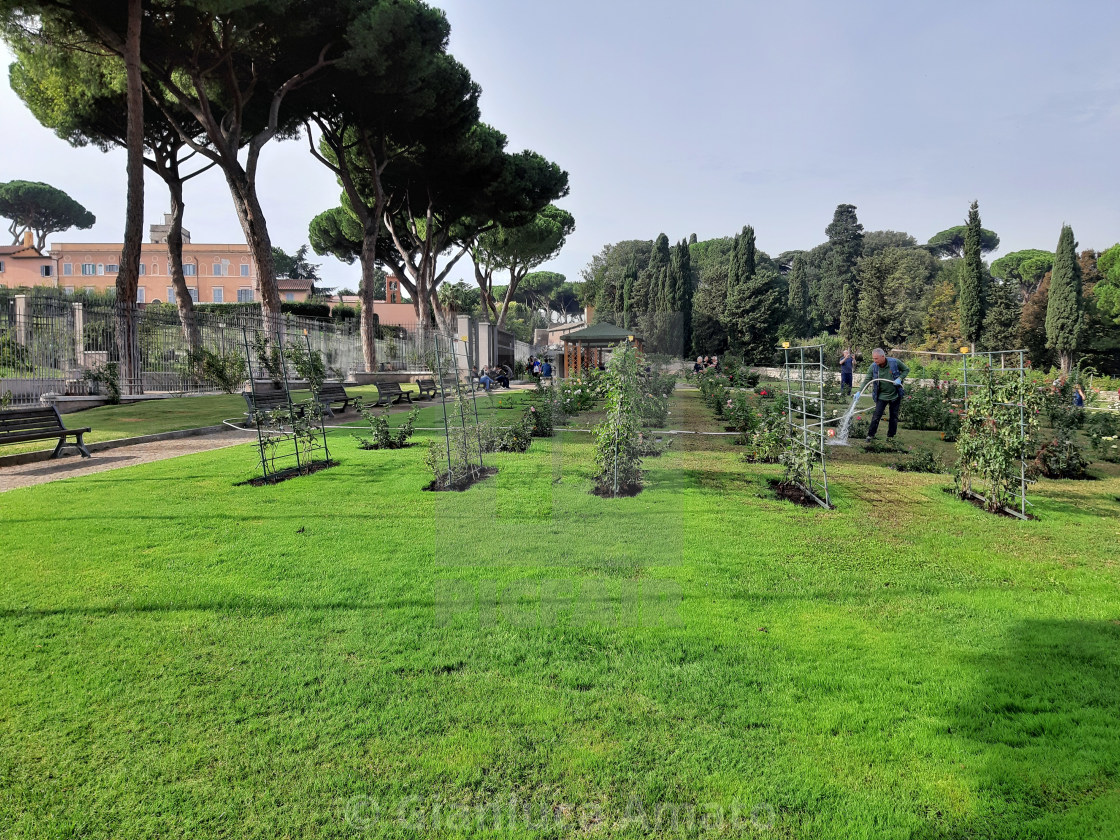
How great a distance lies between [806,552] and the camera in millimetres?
4578

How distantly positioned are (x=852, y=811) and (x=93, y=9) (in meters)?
20.7

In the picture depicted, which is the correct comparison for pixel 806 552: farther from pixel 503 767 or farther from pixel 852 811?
pixel 503 767

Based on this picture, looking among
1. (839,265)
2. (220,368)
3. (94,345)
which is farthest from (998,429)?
(839,265)

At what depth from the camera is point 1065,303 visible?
31109mm

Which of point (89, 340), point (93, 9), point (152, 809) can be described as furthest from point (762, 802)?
point (93, 9)

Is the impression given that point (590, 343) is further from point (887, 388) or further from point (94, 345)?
point (887, 388)

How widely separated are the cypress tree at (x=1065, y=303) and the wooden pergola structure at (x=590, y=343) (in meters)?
21.9

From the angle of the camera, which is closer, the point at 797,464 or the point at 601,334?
the point at 797,464

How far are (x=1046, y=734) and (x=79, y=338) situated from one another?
1797 centimetres

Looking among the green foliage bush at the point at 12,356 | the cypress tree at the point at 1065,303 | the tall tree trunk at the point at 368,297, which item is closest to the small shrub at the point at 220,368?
the green foliage bush at the point at 12,356

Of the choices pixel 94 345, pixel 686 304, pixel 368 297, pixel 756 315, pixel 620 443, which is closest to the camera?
pixel 620 443

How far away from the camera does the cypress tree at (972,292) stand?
33.1 metres

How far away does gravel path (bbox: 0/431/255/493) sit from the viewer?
720cm

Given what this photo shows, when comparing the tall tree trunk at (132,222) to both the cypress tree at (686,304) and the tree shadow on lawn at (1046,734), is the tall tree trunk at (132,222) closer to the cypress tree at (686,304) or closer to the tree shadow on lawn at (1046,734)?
the tree shadow on lawn at (1046,734)
